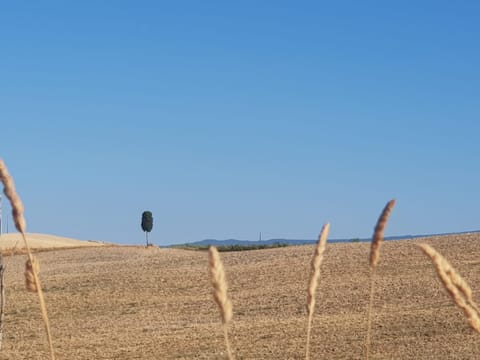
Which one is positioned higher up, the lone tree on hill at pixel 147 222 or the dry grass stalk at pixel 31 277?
the lone tree on hill at pixel 147 222

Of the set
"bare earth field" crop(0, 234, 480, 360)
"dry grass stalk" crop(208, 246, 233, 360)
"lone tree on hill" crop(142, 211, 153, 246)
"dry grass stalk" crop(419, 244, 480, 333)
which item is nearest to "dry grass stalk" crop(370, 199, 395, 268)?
"dry grass stalk" crop(419, 244, 480, 333)

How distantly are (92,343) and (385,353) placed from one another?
569 centimetres

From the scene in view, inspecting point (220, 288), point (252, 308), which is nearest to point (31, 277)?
point (220, 288)

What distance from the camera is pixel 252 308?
730 inches

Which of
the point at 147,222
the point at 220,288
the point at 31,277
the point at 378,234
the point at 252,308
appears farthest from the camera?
the point at 147,222

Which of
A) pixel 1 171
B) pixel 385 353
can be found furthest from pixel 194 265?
pixel 1 171

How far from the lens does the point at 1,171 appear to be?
6.76 feet

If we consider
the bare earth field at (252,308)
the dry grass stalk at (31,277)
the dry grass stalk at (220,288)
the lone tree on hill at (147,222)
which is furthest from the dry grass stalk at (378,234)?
the lone tree on hill at (147,222)

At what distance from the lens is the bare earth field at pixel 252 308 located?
46.4 ft

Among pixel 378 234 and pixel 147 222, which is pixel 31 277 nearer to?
pixel 378 234

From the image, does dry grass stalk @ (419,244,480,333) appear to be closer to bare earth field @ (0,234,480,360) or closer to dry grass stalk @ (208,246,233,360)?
dry grass stalk @ (208,246,233,360)

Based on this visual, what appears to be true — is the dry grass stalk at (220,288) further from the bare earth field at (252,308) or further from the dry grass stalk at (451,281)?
the bare earth field at (252,308)

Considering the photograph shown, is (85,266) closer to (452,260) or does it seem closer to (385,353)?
(452,260)

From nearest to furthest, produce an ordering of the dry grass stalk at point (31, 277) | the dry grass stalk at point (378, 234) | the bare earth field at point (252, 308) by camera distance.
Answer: the dry grass stalk at point (378, 234), the dry grass stalk at point (31, 277), the bare earth field at point (252, 308)
